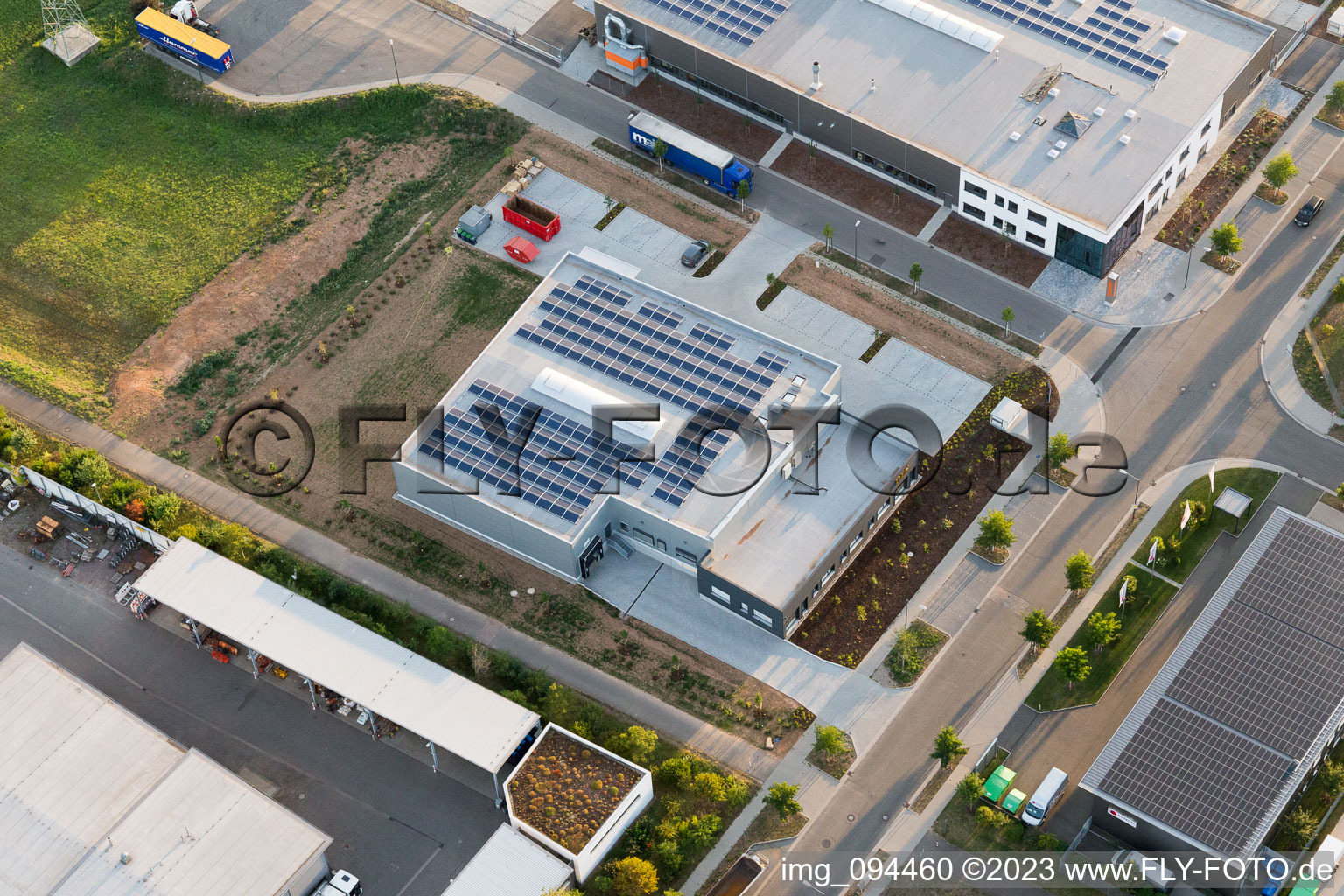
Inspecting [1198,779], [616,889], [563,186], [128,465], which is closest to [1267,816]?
[1198,779]

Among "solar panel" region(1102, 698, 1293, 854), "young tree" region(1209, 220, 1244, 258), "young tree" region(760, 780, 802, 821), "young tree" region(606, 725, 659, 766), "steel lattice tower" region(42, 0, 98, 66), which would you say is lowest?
"young tree" region(606, 725, 659, 766)

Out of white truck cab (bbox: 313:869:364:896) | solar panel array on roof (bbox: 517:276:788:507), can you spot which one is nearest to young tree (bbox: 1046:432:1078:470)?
Answer: solar panel array on roof (bbox: 517:276:788:507)

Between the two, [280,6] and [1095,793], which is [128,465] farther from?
[1095,793]

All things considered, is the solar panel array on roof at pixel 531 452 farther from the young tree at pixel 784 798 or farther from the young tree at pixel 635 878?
the young tree at pixel 635 878

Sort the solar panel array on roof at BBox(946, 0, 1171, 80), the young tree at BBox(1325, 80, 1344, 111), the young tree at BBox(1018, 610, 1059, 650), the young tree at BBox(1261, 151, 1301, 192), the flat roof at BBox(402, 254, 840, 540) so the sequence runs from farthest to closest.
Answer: the young tree at BBox(1325, 80, 1344, 111), the solar panel array on roof at BBox(946, 0, 1171, 80), the young tree at BBox(1261, 151, 1301, 192), the flat roof at BBox(402, 254, 840, 540), the young tree at BBox(1018, 610, 1059, 650)

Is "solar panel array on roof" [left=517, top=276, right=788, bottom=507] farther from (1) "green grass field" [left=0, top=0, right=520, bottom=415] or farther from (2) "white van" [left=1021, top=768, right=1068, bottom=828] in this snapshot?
(2) "white van" [left=1021, top=768, right=1068, bottom=828]

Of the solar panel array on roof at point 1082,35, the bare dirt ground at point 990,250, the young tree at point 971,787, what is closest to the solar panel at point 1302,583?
the young tree at point 971,787

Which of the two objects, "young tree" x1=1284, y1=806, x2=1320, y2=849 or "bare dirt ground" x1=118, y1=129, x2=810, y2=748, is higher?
"young tree" x1=1284, y1=806, x2=1320, y2=849
